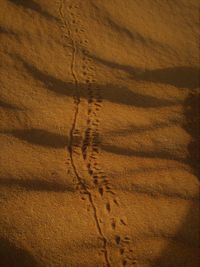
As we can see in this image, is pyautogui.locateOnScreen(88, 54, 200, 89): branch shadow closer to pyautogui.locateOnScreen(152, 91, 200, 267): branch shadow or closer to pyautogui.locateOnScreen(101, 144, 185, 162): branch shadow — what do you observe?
pyautogui.locateOnScreen(152, 91, 200, 267): branch shadow

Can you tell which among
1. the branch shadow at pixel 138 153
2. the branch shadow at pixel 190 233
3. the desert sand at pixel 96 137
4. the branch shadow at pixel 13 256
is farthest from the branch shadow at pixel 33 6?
the branch shadow at pixel 13 256

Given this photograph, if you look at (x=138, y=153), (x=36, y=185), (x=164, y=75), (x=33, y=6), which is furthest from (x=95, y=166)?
(x=33, y=6)

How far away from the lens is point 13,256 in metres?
2.36

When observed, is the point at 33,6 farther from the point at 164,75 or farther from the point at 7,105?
the point at 164,75

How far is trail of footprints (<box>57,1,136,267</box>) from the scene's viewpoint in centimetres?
271

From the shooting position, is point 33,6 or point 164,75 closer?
point 164,75

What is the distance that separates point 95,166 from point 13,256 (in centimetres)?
130

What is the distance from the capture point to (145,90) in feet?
13.2

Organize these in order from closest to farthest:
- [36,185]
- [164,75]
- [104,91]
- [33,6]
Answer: [36,185]
[104,91]
[164,75]
[33,6]

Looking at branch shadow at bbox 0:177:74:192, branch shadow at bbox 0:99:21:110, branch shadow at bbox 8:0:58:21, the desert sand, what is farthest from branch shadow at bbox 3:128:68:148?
branch shadow at bbox 8:0:58:21

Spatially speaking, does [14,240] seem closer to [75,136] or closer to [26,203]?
[26,203]

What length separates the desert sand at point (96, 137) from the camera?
8.73 ft

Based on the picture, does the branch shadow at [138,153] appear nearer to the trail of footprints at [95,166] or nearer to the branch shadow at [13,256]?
the trail of footprints at [95,166]

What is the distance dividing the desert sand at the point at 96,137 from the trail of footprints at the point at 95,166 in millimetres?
12
